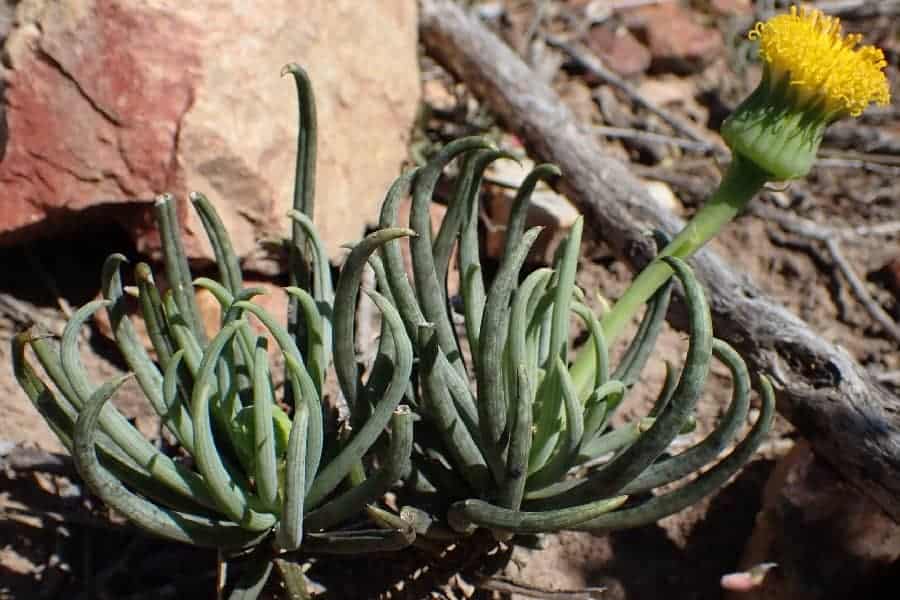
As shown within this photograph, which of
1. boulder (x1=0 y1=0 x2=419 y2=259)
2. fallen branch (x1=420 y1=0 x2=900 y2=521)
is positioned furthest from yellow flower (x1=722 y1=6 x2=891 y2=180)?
boulder (x1=0 y1=0 x2=419 y2=259)

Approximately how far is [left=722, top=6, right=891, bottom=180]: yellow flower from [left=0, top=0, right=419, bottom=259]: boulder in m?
1.45

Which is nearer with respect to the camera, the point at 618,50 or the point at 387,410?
the point at 387,410

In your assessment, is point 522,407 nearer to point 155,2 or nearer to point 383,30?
point 155,2

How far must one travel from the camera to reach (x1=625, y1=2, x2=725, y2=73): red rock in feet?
15.2

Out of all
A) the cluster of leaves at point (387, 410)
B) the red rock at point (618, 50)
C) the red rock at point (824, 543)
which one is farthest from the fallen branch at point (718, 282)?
the red rock at point (618, 50)

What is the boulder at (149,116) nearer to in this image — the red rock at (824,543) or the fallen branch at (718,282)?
the fallen branch at (718,282)

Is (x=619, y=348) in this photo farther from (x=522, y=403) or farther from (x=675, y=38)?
(x=675, y=38)

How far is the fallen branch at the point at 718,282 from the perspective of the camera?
241 centimetres

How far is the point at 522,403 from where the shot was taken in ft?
6.02

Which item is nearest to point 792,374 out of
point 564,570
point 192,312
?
point 564,570

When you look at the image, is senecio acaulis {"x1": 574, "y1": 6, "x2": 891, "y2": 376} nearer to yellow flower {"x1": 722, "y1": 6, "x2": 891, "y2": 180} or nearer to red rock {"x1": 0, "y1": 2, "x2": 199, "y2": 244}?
yellow flower {"x1": 722, "y1": 6, "x2": 891, "y2": 180}

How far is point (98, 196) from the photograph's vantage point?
9.21 feet

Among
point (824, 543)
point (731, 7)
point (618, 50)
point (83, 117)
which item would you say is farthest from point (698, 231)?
point (731, 7)

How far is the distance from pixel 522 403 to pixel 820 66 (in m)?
0.93
